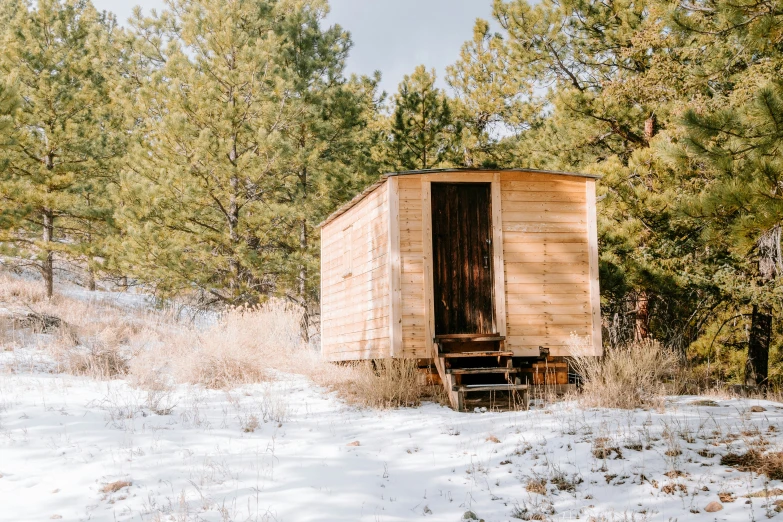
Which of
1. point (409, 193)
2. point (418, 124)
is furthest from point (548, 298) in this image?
point (418, 124)

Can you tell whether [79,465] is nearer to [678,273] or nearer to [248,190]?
[678,273]

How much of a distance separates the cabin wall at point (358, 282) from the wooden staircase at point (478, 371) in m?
0.87

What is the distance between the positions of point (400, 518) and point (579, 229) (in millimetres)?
5745

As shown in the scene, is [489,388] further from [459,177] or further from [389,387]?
[459,177]

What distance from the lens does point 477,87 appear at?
746 inches

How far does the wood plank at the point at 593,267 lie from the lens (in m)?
8.65

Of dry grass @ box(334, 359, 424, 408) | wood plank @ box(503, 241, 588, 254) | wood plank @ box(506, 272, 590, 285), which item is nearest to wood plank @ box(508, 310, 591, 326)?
wood plank @ box(506, 272, 590, 285)

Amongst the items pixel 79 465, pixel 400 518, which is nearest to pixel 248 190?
pixel 79 465

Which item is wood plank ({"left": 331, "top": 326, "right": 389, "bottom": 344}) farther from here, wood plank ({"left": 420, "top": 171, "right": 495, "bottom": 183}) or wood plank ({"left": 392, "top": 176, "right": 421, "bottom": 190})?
wood plank ({"left": 420, "top": 171, "right": 495, "bottom": 183})

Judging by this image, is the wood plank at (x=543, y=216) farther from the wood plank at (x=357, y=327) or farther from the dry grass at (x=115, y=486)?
the dry grass at (x=115, y=486)

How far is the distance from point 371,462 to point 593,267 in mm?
4874

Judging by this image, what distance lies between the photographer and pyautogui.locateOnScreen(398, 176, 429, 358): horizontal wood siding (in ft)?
27.1

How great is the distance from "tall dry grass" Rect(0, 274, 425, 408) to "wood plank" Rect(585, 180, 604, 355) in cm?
252

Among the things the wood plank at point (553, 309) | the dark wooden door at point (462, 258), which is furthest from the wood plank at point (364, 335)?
the wood plank at point (553, 309)
